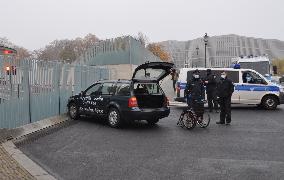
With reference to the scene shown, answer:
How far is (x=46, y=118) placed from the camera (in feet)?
42.7

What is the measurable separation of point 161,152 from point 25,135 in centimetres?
401

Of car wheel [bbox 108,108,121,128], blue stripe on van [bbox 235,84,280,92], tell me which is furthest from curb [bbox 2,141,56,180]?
blue stripe on van [bbox 235,84,280,92]

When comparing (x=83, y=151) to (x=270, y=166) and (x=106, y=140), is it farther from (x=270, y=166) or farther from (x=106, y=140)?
(x=270, y=166)

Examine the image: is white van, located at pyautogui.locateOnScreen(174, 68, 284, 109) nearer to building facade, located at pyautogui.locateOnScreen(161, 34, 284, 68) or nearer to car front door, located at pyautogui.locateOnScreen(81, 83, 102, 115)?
car front door, located at pyautogui.locateOnScreen(81, 83, 102, 115)

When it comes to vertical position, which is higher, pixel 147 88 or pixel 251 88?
pixel 147 88

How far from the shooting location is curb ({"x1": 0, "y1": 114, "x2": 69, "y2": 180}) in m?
6.88

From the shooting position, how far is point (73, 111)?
46.7 feet

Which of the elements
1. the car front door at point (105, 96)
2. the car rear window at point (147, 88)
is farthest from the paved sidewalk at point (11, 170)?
the car rear window at point (147, 88)

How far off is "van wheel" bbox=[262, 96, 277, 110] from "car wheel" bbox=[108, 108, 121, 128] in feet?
29.0

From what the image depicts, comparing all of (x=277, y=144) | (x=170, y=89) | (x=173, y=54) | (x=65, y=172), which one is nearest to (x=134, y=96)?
(x=277, y=144)

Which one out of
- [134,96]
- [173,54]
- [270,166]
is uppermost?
[173,54]

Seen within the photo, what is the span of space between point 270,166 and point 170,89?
79.7 ft

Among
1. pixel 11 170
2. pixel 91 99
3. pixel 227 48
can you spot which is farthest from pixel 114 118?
pixel 227 48

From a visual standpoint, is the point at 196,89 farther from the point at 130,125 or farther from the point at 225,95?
the point at 130,125
